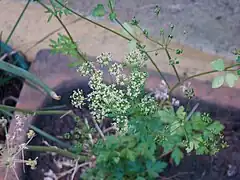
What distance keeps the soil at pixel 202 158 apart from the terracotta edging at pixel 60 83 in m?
0.02

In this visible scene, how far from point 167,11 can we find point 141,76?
954 millimetres

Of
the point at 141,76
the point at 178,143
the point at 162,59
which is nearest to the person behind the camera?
the point at 141,76

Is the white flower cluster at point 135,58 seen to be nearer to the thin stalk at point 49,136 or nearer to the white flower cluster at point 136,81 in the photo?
the white flower cluster at point 136,81

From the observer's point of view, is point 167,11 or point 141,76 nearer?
point 141,76

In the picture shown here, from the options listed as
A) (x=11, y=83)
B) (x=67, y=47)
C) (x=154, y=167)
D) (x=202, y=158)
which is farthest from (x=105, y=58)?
(x=11, y=83)

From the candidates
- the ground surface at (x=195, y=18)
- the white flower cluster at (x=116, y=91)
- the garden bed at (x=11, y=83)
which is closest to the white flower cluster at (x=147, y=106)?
the white flower cluster at (x=116, y=91)

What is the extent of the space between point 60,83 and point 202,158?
0.38 m

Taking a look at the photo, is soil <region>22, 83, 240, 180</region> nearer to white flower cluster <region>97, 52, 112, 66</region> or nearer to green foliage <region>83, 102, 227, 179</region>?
green foliage <region>83, 102, 227, 179</region>

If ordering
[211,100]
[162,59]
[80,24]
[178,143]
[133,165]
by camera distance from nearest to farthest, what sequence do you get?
[178,143] → [133,165] → [211,100] → [162,59] → [80,24]

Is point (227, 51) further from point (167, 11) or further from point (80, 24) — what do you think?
point (80, 24)

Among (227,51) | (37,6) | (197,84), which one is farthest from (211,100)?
(37,6)

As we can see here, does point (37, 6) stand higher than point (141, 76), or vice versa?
point (141, 76)

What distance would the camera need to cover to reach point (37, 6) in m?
1.84

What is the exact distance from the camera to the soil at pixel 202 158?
1.31m
